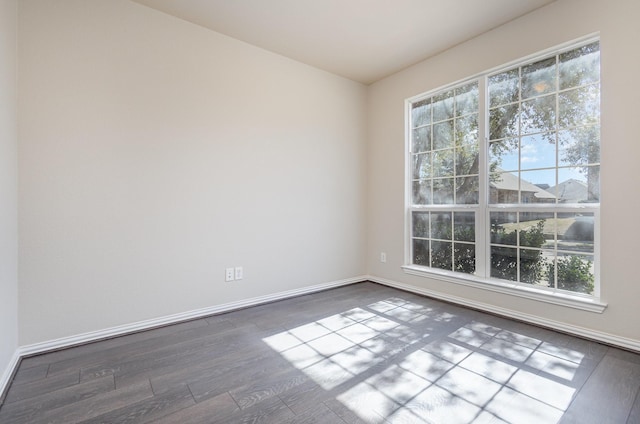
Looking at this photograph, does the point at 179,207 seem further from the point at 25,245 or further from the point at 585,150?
the point at 585,150

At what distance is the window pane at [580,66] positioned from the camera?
2375 millimetres

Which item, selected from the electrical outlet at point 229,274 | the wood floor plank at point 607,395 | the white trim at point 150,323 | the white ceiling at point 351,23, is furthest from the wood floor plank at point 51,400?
the white ceiling at point 351,23

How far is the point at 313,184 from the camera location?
12.0 ft

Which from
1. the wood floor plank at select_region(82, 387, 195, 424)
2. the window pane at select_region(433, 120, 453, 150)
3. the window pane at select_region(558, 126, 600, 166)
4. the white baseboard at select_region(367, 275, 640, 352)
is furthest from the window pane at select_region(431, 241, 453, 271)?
the wood floor plank at select_region(82, 387, 195, 424)

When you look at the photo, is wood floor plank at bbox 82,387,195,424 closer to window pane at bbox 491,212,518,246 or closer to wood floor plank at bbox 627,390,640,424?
wood floor plank at bbox 627,390,640,424

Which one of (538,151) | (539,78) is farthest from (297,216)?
(539,78)

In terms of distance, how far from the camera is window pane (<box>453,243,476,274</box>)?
10.3 ft

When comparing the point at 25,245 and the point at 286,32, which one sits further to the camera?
the point at 286,32

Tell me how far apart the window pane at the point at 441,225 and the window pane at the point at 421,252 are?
0.53ft

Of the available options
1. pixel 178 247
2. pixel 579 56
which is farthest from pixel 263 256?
pixel 579 56

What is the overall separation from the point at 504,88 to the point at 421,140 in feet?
3.17

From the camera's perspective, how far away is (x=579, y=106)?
2445 mm

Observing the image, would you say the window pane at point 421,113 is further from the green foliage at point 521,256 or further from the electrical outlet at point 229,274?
the electrical outlet at point 229,274

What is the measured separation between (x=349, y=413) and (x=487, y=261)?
2.17 meters
